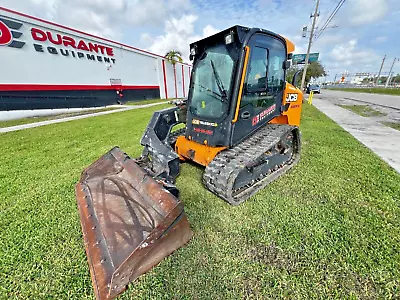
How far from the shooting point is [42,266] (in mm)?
2029

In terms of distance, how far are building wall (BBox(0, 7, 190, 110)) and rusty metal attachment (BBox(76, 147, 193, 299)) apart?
42.2 ft

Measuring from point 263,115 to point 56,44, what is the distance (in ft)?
52.0

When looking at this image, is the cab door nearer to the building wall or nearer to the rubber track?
the rubber track

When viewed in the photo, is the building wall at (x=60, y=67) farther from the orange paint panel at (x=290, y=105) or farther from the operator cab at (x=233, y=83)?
the orange paint panel at (x=290, y=105)

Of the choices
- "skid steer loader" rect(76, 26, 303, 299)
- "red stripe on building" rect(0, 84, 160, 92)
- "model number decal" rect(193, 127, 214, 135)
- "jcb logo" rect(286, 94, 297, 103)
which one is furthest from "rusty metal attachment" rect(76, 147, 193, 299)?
"red stripe on building" rect(0, 84, 160, 92)

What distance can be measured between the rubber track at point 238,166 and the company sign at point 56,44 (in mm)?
14624

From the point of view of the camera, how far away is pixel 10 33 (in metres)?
11.0

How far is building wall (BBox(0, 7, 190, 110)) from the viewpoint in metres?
11.2

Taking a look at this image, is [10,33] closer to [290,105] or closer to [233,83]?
[233,83]

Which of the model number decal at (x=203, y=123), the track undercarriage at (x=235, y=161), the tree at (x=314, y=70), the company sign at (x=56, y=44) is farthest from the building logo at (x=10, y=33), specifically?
the tree at (x=314, y=70)

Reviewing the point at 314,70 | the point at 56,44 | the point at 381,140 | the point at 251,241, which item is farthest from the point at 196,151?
the point at 314,70

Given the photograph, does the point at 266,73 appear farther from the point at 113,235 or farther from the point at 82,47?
the point at 82,47

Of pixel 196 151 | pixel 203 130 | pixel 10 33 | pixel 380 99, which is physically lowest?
pixel 380 99

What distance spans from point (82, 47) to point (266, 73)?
16.7 metres
